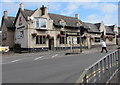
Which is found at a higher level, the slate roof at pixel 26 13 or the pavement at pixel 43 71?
the slate roof at pixel 26 13

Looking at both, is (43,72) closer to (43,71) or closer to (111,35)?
(43,71)

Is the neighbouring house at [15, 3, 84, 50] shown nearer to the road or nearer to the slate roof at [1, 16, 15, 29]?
the slate roof at [1, 16, 15, 29]

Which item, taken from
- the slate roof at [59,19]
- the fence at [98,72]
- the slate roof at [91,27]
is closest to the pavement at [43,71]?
the fence at [98,72]

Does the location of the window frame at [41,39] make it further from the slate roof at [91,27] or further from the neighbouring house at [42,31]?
the slate roof at [91,27]

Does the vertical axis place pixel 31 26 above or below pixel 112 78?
above

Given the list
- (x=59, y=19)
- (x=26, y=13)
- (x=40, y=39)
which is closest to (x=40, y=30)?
(x=40, y=39)

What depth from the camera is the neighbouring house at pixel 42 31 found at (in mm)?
27766

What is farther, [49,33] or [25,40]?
[49,33]

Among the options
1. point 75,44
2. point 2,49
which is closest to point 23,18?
point 2,49

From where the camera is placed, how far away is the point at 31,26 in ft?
91.5

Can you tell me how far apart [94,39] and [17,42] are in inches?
762

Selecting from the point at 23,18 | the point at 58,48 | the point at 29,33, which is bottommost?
the point at 58,48

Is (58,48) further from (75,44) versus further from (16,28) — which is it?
(16,28)

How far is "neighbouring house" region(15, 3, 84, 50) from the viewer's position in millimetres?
27766
